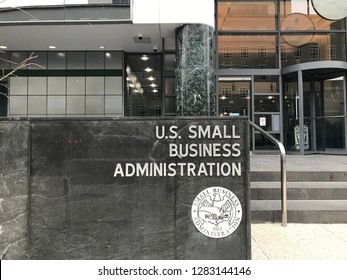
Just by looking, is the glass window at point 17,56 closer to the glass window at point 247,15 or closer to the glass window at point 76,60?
the glass window at point 76,60

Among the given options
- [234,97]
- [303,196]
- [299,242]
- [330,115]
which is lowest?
[299,242]

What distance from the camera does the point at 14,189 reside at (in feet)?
11.6

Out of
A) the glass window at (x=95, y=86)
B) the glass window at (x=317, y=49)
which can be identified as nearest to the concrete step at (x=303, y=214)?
the glass window at (x=317, y=49)

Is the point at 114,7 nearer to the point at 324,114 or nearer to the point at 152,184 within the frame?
the point at 152,184

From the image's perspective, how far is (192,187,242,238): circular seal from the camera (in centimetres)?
352

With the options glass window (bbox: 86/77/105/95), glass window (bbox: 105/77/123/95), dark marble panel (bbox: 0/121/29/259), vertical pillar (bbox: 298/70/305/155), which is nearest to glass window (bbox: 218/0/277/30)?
vertical pillar (bbox: 298/70/305/155)

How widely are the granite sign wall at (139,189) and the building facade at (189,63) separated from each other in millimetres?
6019

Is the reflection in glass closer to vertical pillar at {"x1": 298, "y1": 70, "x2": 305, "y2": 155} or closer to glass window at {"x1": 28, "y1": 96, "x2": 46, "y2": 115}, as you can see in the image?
vertical pillar at {"x1": 298, "y1": 70, "x2": 305, "y2": 155}

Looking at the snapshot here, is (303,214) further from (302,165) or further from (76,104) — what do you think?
(76,104)

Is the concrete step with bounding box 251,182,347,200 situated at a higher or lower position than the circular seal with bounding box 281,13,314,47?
lower

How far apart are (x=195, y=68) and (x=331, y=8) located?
6183mm

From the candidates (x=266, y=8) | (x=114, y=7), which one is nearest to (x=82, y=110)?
(x=114, y=7)

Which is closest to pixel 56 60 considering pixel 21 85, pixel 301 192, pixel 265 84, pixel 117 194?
pixel 21 85

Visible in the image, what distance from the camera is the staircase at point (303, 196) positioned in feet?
16.5
